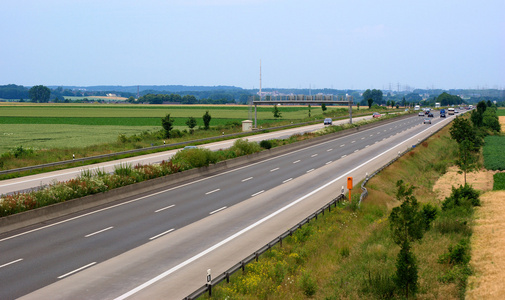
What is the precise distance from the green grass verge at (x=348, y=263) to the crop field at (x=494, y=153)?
28.0 metres

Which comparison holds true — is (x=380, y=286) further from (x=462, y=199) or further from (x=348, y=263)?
(x=462, y=199)

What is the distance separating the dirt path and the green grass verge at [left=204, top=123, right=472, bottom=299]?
61cm

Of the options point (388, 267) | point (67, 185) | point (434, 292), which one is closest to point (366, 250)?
point (388, 267)

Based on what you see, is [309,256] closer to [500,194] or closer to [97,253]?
[97,253]

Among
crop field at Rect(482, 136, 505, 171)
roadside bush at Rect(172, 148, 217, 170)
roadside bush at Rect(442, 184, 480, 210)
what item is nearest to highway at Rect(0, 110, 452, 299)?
roadside bush at Rect(172, 148, 217, 170)

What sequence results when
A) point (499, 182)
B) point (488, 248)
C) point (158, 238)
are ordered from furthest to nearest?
point (499, 182) → point (488, 248) → point (158, 238)

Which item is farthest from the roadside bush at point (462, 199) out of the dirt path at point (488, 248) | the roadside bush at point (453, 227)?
the roadside bush at point (453, 227)

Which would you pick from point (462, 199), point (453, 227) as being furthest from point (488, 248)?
point (462, 199)

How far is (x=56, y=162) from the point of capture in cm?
4247

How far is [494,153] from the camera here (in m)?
65.2

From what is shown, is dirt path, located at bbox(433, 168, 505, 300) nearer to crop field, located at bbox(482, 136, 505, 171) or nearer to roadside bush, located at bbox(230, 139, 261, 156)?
crop field, located at bbox(482, 136, 505, 171)

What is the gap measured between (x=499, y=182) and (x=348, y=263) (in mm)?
30462

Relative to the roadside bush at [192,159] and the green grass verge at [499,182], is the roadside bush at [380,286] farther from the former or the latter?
the green grass verge at [499,182]

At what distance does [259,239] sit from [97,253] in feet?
22.9
